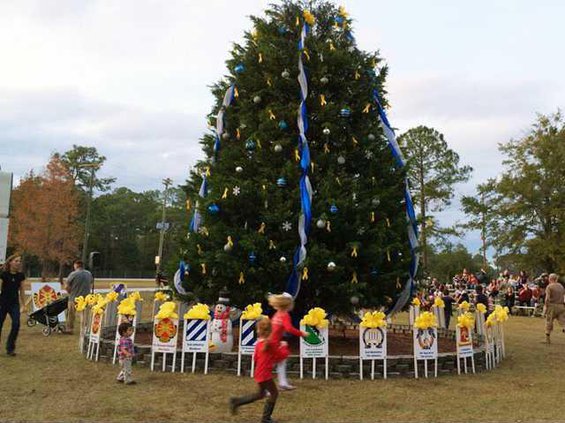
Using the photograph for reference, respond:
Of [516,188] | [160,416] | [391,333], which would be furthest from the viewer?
[516,188]

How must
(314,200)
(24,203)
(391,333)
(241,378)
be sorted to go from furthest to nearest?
(24,203) → (391,333) → (314,200) → (241,378)

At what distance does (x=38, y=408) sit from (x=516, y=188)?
38.2m

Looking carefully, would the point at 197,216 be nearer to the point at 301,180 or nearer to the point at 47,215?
the point at 301,180

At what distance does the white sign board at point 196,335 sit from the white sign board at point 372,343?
98.6 inches

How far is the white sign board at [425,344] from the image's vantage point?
8.73 meters

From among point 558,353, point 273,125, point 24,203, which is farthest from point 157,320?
point 24,203

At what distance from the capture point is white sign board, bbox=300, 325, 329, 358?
8367mm

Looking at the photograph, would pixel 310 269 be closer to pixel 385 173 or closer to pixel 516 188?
pixel 385 173

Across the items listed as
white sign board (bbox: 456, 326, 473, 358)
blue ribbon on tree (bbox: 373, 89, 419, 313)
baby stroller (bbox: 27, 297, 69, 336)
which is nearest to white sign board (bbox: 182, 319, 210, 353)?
blue ribbon on tree (bbox: 373, 89, 419, 313)

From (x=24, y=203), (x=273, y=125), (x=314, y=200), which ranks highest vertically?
(x=24, y=203)

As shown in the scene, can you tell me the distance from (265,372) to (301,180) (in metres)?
4.48

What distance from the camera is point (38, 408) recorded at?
629 centimetres

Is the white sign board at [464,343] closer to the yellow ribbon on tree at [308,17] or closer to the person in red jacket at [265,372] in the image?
the person in red jacket at [265,372]

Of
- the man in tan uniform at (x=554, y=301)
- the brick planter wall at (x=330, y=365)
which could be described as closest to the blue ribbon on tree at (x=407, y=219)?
the brick planter wall at (x=330, y=365)
